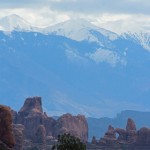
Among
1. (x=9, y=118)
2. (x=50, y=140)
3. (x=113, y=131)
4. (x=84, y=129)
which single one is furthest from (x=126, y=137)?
(x=9, y=118)

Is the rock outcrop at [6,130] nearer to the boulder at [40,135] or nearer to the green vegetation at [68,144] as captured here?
the green vegetation at [68,144]

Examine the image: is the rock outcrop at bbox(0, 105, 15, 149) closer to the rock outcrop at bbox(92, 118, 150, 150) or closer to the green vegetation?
the green vegetation

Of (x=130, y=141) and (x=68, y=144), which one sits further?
(x=130, y=141)

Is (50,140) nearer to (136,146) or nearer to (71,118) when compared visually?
(136,146)

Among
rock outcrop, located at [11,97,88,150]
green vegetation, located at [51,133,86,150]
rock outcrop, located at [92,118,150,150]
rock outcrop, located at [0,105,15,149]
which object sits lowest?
green vegetation, located at [51,133,86,150]

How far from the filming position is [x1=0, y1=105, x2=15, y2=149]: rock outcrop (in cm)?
9012

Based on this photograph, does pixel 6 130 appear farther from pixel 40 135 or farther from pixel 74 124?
pixel 74 124

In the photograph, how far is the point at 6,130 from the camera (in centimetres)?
9419

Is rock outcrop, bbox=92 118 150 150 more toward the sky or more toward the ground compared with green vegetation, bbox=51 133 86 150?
more toward the sky

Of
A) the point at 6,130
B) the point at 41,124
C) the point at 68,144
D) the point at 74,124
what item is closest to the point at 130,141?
the point at 41,124

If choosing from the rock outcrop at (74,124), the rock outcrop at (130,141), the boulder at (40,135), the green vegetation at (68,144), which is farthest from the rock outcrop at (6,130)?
the rock outcrop at (74,124)

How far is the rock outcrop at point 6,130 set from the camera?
296ft

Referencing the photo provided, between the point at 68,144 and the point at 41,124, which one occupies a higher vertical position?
the point at 41,124

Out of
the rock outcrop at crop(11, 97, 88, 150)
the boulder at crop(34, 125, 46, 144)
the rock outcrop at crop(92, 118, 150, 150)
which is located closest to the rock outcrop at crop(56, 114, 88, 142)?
the rock outcrop at crop(11, 97, 88, 150)
